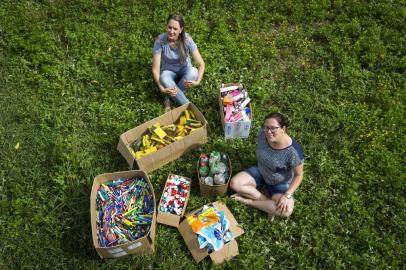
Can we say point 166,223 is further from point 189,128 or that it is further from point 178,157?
point 189,128

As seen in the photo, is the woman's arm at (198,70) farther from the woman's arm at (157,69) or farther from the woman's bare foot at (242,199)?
the woman's bare foot at (242,199)

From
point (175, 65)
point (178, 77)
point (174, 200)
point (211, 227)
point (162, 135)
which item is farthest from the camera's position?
point (178, 77)

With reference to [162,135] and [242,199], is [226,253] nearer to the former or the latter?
[242,199]

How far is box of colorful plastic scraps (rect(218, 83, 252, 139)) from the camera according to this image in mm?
5668

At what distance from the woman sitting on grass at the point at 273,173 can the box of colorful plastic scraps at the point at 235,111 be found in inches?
27.2

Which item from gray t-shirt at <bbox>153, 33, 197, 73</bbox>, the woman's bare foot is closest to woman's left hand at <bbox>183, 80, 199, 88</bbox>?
gray t-shirt at <bbox>153, 33, 197, 73</bbox>

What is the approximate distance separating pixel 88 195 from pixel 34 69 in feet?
9.36

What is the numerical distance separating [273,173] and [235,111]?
129 cm

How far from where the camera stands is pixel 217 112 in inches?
247

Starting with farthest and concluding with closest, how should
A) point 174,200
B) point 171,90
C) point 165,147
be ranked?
point 171,90 → point 165,147 → point 174,200

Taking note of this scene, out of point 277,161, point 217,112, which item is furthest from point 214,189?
point 217,112

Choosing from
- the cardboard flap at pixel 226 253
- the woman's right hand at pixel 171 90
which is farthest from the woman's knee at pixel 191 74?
the cardboard flap at pixel 226 253

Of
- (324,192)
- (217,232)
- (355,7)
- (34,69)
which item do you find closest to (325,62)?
(355,7)

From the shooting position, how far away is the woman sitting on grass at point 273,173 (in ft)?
14.7
